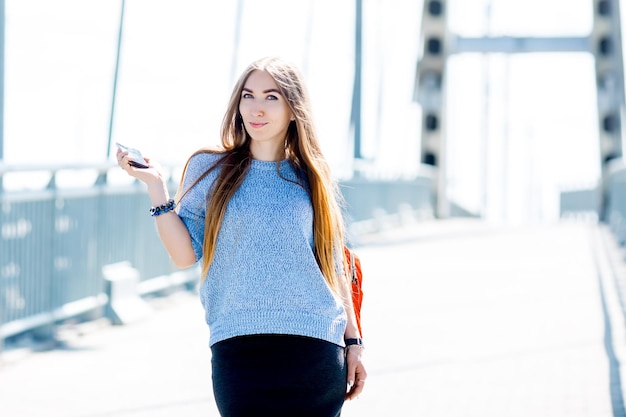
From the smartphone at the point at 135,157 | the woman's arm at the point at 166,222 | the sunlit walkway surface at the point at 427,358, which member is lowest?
the sunlit walkway surface at the point at 427,358

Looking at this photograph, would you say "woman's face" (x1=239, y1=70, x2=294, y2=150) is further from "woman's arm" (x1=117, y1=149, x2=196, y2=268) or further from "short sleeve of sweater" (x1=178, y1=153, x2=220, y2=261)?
"woman's arm" (x1=117, y1=149, x2=196, y2=268)

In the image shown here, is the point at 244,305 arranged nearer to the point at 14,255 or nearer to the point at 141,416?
the point at 141,416

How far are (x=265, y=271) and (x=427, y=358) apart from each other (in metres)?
4.13

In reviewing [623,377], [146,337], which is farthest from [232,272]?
[146,337]

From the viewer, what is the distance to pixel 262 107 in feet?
9.14

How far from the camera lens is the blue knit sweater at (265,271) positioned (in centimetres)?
264

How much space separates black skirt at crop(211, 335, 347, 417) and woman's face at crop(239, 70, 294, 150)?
1.70ft

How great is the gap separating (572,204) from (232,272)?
35661 millimetres

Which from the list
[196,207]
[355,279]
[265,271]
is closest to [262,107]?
[196,207]

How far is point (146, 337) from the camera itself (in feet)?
23.9

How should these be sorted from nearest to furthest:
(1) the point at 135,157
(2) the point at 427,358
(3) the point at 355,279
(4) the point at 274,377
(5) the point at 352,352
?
(4) the point at 274,377 → (1) the point at 135,157 → (5) the point at 352,352 → (3) the point at 355,279 → (2) the point at 427,358

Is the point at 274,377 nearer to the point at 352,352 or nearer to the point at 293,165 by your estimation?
the point at 352,352

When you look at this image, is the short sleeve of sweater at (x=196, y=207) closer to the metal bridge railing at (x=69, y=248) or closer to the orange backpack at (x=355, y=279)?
the orange backpack at (x=355, y=279)

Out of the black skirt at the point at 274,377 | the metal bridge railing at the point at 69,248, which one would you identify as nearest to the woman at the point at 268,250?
the black skirt at the point at 274,377
